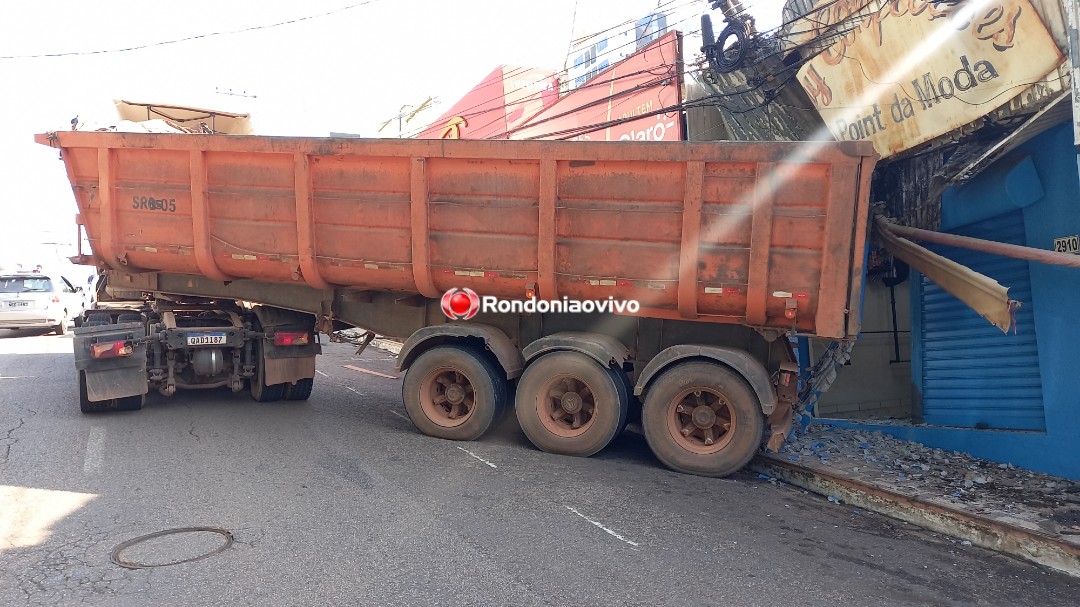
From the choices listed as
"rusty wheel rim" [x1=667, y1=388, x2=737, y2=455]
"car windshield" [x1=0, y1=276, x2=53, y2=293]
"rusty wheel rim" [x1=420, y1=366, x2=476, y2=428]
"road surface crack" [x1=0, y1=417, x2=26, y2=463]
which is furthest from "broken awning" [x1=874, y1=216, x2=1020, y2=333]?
"car windshield" [x1=0, y1=276, x2=53, y2=293]

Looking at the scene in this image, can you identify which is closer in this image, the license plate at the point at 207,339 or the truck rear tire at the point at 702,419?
the truck rear tire at the point at 702,419

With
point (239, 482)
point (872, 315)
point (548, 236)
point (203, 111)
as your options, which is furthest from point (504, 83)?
point (239, 482)

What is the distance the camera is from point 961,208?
7.41 meters

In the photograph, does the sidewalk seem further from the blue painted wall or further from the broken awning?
the broken awning

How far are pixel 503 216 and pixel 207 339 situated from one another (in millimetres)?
3815

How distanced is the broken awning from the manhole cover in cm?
597

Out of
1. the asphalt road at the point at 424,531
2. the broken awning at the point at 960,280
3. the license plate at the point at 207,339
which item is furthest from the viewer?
the license plate at the point at 207,339

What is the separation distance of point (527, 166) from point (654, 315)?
1.76 metres

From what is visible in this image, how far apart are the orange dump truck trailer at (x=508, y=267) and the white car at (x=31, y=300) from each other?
388 inches

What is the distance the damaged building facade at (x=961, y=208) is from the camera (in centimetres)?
621

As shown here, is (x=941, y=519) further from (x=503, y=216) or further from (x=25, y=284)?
(x=25, y=284)

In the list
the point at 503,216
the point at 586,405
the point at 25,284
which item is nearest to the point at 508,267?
the point at 503,216

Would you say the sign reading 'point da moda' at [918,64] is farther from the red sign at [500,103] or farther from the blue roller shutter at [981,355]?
the red sign at [500,103]

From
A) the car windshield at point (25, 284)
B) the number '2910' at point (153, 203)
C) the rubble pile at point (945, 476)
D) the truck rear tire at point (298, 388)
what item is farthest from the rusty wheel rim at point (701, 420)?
the car windshield at point (25, 284)
